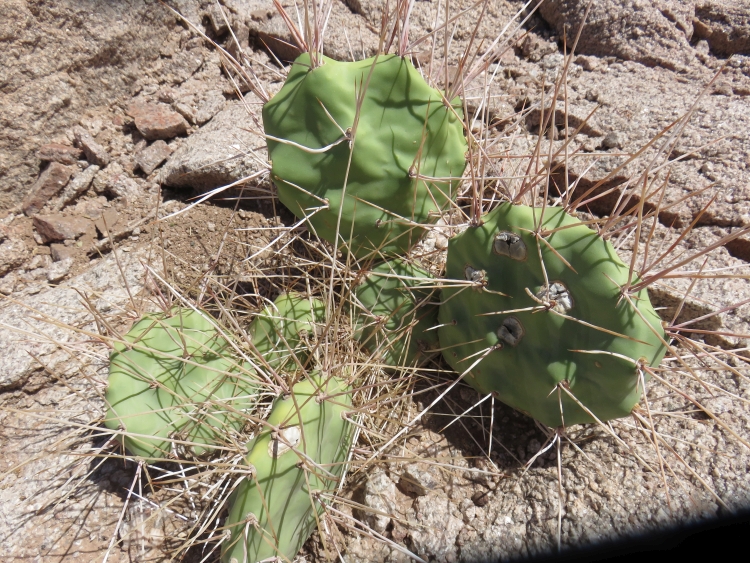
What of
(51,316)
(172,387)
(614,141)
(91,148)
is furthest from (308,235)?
(614,141)

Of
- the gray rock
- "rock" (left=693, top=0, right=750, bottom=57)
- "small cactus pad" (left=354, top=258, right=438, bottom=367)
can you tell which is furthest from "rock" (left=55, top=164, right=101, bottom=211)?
"rock" (left=693, top=0, right=750, bottom=57)

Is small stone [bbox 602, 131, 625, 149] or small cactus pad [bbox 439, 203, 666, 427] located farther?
small stone [bbox 602, 131, 625, 149]

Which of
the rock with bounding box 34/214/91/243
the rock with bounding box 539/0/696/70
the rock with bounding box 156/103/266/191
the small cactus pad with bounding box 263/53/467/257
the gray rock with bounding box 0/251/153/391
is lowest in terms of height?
the gray rock with bounding box 0/251/153/391

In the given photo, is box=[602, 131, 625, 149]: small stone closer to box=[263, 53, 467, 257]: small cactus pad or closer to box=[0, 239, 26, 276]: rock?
box=[263, 53, 467, 257]: small cactus pad

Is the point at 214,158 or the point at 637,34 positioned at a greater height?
the point at 637,34

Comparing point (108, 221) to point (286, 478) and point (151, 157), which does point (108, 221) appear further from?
point (286, 478)
